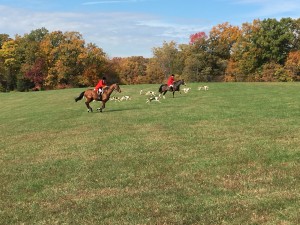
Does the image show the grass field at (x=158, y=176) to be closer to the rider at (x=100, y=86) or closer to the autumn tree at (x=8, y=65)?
the rider at (x=100, y=86)

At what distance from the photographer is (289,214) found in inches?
253

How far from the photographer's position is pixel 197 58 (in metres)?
88.4

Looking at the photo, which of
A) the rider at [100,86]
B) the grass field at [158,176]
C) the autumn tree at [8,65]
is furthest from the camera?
the autumn tree at [8,65]

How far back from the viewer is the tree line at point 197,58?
3162 inches

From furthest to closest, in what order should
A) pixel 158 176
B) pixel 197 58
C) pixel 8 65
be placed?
pixel 8 65 → pixel 197 58 → pixel 158 176

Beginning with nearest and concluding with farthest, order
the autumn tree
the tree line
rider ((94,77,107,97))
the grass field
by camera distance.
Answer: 1. the grass field
2. rider ((94,77,107,97))
3. the tree line
4. the autumn tree

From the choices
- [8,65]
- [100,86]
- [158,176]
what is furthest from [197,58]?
[158,176]

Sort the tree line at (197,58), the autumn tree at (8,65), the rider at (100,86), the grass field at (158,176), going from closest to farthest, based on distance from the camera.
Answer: the grass field at (158,176)
the rider at (100,86)
the tree line at (197,58)
the autumn tree at (8,65)

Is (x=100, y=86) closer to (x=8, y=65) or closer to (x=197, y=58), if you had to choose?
(x=197, y=58)

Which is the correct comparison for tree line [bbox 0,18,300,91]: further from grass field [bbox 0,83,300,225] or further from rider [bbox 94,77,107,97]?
grass field [bbox 0,83,300,225]

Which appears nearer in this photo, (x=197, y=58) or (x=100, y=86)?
(x=100, y=86)

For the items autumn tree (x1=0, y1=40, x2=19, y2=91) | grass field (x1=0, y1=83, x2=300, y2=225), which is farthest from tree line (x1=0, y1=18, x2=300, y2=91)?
grass field (x1=0, y1=83, x2=300, y2=225)

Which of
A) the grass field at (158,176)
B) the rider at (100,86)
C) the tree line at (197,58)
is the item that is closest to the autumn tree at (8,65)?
the tree line at (197,58)

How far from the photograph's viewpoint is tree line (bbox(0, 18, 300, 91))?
8031cm
